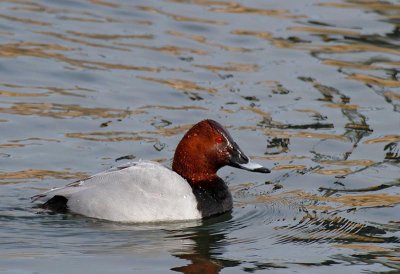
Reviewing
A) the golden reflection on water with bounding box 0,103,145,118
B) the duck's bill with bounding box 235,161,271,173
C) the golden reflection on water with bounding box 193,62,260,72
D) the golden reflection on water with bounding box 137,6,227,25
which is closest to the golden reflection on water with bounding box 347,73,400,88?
the golden reflection on water with bounding box 193,62,260,72

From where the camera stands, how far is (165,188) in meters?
9.76

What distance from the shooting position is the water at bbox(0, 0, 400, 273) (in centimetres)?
903

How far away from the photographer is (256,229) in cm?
965

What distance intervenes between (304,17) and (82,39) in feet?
10.9

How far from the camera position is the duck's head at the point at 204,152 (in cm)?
1013

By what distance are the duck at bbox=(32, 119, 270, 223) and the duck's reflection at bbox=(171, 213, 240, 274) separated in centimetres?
15

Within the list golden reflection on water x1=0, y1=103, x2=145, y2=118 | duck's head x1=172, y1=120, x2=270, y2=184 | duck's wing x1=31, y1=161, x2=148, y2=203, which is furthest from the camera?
golden reflection on water x1=0, y1=103, x2=145, y2=118

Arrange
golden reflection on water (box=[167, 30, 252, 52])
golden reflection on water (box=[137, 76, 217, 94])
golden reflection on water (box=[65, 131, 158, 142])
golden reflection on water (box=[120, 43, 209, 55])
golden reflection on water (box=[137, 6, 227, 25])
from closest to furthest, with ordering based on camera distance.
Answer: golden reflection on water (box=[65, 131, 158, 142]) → golden reflection on water (box=[137, 76, 217, 94]) → golden reflection on water (box=[120, 43, 209, 55]) → golden reflection on water (box=[167, 30, 252, 52]) → golden reflection on water (box=[137, 6, 227, 25])

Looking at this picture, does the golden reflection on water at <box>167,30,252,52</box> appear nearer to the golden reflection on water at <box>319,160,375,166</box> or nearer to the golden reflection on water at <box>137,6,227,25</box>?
the golden reflection on water at <box>137,6,227,25</box>

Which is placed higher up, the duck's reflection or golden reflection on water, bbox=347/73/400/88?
golden reflection on water, bbox=347/73/400/88

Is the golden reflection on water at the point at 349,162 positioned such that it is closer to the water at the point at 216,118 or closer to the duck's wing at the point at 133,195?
the water at the point at 216,118

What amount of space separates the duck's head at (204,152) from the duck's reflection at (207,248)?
1.52 ft

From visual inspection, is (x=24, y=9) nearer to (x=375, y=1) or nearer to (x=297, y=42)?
(x=297, y=42)

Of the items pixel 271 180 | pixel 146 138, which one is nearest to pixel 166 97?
pixel 146 138
